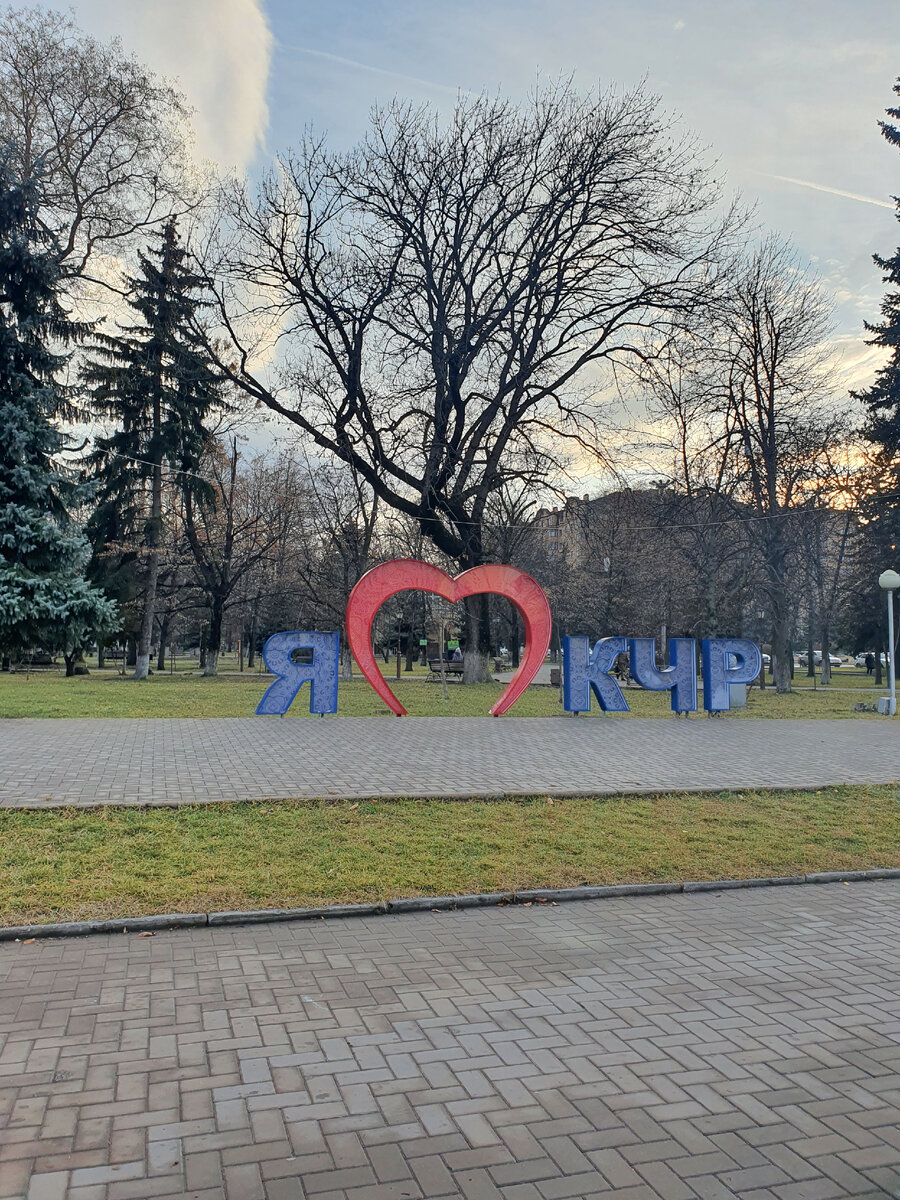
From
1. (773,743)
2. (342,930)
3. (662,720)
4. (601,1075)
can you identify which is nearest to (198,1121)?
(601,1075)

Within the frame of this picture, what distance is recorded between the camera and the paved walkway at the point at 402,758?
970 centimetres

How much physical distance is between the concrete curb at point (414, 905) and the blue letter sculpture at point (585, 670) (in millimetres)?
11650

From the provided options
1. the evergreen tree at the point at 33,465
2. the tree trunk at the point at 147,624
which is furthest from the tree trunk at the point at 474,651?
the evergreen tree at the point at 33,465

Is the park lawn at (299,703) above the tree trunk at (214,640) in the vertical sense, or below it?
below

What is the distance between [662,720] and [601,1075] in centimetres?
1563

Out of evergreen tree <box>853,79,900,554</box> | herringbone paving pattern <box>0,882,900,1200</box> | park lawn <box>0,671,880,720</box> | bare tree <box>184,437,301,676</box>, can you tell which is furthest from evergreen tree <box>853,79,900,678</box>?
herringbone paving pattern <box>0,882,900,1200</box>

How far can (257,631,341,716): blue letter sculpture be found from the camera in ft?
56.5

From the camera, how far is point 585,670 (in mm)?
19078

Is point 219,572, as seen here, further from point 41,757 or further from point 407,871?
point 407,871

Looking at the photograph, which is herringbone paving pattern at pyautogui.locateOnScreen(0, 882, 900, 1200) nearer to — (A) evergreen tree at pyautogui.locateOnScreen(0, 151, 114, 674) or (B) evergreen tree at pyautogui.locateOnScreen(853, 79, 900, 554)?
(A) evergreen tree at pyautogui.locateOnScreen(0, 151, 114, 674)

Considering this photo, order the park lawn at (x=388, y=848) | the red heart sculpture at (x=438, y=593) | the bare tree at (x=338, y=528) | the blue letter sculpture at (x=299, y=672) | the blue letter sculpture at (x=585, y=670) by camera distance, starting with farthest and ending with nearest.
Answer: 1. the bare tree at (x=338, y=528)
2. the blue letter sculpture at (x=585, y=670)
3. the red heart sculpture at (x=438, y=593)
4. the blue letter sculpture at (x=299, y=672)
5. the park lawn at (x=388, y=848)

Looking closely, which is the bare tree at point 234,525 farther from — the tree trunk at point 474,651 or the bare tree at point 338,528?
the tree trunk at point 474,651

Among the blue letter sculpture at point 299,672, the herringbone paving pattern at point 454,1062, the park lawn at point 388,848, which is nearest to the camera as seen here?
the herringbone paving pattern at point 454,1062

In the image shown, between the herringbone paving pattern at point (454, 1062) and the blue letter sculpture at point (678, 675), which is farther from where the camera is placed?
the blue letter sculpture at point (678, 675)
